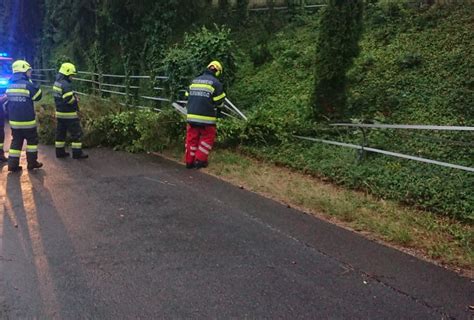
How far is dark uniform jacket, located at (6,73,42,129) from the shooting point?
9.29 meters

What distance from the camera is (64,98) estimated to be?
10.2 metres

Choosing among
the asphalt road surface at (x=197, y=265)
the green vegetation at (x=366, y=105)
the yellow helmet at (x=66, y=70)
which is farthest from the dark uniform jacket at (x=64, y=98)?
the asphalt road surface at (x=197, y=265)

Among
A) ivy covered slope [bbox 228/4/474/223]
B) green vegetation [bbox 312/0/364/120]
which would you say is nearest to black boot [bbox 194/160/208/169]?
ivy covered slope [bbox 228/4/474/223]

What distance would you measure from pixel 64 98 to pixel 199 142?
10.7 ft

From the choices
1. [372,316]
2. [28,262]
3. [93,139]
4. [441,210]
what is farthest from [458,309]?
[93,139]

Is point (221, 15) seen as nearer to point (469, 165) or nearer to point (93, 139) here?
point (93, 139)

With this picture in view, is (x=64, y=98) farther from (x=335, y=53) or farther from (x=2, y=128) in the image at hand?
(x=335, y=53)

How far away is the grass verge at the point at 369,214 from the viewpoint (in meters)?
5.13

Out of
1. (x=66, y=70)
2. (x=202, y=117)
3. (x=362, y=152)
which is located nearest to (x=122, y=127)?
(x=66, y=70)

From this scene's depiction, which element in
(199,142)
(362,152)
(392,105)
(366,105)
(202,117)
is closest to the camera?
(362,152)

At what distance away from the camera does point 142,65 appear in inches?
721

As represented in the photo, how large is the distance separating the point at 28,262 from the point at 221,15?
1580 cm

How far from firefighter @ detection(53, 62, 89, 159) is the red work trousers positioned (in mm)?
2719

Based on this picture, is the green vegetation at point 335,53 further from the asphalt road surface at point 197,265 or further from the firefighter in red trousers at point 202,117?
the asphalt road surface at point 197,265
